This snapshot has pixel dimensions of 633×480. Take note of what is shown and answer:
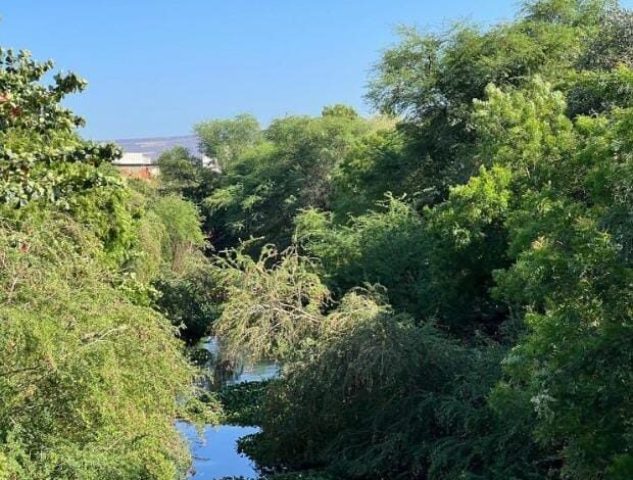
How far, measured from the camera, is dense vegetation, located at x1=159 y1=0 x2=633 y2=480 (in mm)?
7051

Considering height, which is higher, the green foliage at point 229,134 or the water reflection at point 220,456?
the green foliage at point 229,134

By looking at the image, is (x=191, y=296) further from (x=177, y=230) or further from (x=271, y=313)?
(x=271, y=313)

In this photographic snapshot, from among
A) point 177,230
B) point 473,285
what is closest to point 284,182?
point 177,230

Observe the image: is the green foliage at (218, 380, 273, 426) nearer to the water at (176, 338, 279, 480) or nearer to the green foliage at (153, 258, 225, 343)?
the water at (176, 338, 279, 480)

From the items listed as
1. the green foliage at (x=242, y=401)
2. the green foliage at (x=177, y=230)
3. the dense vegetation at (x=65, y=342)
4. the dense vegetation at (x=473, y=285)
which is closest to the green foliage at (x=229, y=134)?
the green foliage at (x=177, y=230)

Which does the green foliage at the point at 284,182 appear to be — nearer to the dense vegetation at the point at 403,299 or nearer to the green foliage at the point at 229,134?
the dense vegetation at the point at 403,299

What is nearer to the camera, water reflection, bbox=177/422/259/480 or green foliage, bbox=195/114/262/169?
water reflection, bbox=177/422/259/480

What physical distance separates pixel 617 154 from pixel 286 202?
36.9 meters

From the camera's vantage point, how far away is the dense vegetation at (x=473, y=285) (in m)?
7.05

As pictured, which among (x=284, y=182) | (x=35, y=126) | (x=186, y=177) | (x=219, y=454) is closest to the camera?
(x=35, y=126)

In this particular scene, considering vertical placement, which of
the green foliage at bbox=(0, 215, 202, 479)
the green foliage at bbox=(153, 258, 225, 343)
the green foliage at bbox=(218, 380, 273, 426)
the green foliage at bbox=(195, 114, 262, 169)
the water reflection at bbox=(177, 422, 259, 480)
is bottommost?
the water reflection at bbox=(177, 422, 259, 480)

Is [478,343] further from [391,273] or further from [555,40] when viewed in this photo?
[555,40]

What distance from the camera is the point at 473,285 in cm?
1731

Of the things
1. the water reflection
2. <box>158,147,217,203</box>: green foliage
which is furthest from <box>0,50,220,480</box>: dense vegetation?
<box>158,147,217,203</box>: green foliage
